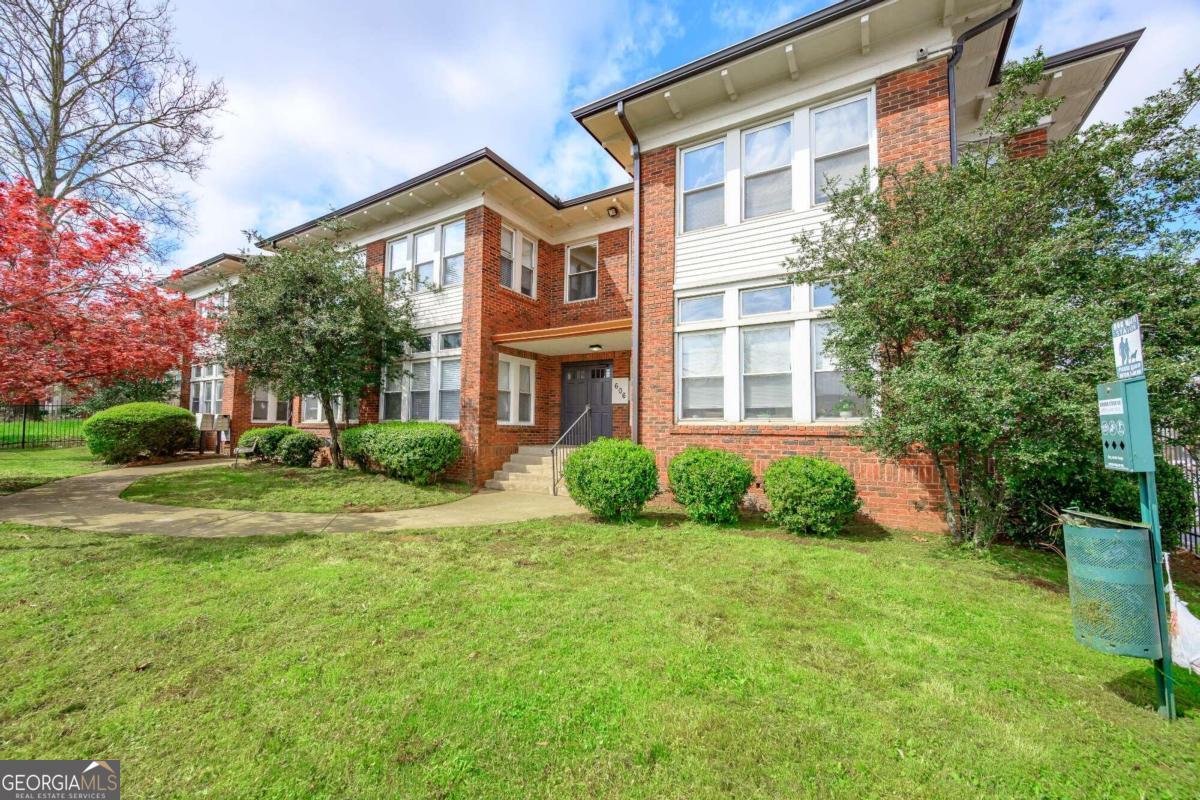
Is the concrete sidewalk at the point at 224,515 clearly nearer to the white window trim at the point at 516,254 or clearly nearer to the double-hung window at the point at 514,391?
the double-hung window at the point at 514,391

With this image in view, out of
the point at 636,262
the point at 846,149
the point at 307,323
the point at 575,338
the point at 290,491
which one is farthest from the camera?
the point at 575,338

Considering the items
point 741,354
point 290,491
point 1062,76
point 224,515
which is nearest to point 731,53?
point 741,354

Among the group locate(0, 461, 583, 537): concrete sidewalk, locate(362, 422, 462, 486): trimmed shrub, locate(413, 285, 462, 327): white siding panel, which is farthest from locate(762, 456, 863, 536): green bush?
locate(413, 285, 462, 327): white siding panel

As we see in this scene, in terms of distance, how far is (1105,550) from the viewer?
2.54 metres

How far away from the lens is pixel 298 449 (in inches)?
494

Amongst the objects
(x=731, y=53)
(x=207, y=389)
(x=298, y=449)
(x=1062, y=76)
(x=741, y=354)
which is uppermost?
(x=731, y=53)

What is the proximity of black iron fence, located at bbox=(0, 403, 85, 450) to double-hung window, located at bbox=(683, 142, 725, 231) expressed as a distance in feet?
79.3

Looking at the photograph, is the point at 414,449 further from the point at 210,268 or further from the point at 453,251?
the point at 210,268

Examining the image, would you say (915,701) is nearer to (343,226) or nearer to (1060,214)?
(1060,214)

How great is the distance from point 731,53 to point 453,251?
736 centimetres

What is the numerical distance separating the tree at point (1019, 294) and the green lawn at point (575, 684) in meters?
1.48

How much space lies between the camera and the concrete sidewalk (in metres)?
6.46

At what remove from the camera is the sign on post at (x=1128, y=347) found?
2492mm

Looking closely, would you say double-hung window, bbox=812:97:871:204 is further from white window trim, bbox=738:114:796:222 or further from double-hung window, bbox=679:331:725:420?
double-hung window, bbox=679:331:725:420
